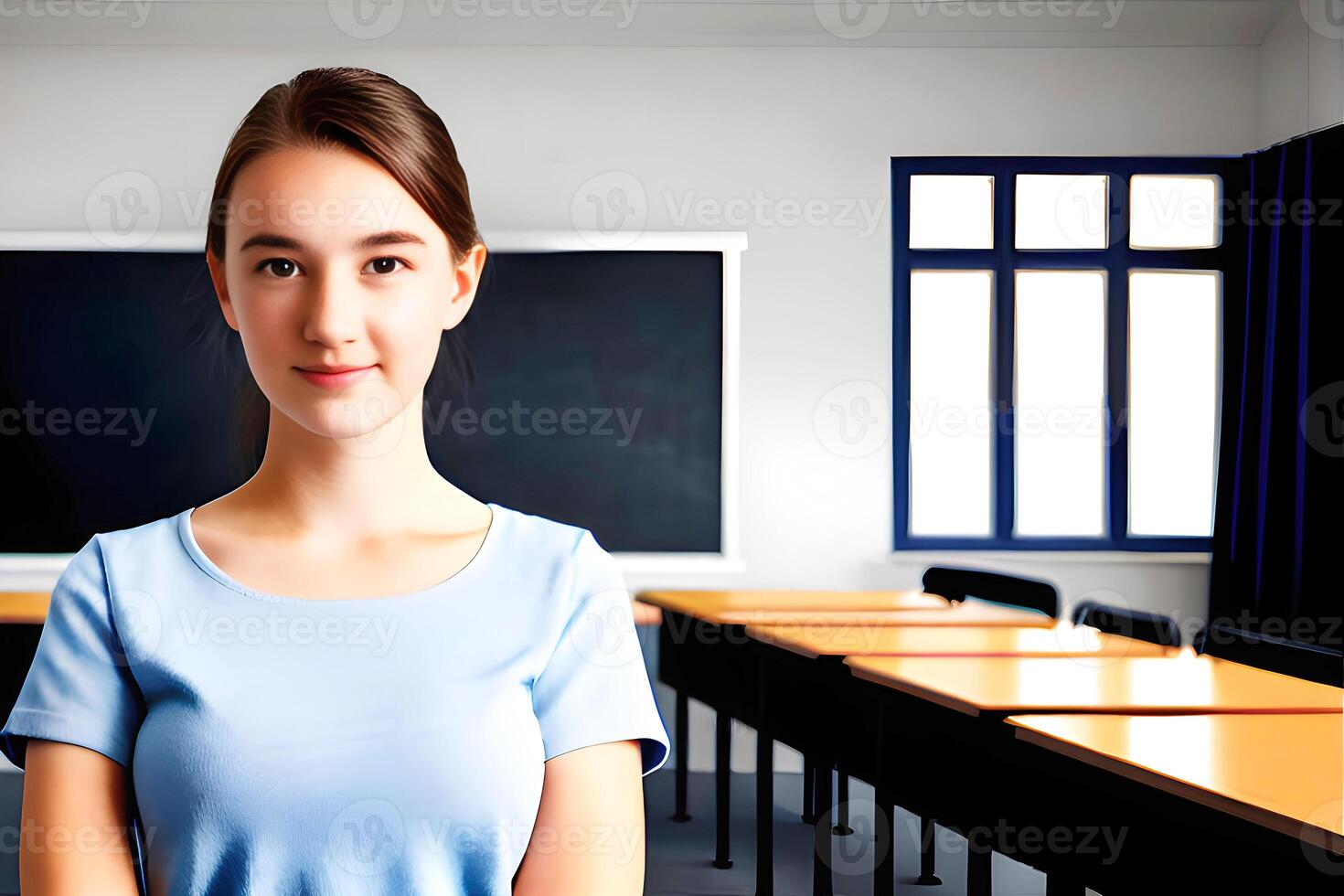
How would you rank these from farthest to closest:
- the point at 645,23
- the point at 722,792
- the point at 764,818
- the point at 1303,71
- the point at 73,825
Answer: the point at 645,23 → the point at 1303,71 → the point at 722,792 → the point at 764,818 → the point at 73,825

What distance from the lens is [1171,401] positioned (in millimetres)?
4895

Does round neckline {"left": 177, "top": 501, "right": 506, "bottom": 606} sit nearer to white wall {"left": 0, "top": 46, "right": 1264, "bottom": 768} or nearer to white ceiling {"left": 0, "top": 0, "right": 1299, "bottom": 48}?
white wall {"left": 0, "top": 46, "right": 1264, "bottom": 768}

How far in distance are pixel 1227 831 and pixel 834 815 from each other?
2.77 meters

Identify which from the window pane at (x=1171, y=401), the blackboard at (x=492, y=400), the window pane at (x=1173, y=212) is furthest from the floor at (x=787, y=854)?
the window pane at (x=1173, y=212)

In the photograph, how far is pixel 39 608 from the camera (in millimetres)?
3527

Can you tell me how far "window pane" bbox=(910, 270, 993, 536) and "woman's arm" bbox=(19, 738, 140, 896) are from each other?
4.47 meters

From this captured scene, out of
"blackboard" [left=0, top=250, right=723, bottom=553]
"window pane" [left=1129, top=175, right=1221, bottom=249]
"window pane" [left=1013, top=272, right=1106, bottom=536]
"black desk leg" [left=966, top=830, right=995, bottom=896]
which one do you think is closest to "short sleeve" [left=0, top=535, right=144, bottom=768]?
"black desk leg" [left=966, top=830, right=995, bottom=896]

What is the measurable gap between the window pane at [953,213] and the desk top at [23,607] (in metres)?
3.67

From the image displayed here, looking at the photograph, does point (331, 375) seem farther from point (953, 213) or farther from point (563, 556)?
point (953, 213)

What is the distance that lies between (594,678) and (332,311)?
0.28 meters

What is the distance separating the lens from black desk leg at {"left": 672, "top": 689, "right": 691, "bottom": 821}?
13.4 feet

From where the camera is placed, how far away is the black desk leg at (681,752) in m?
4.08

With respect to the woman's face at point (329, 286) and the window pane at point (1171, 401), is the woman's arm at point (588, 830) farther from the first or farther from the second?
the window pane at point (1171, 401)

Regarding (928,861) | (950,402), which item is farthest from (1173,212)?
(928,861)
